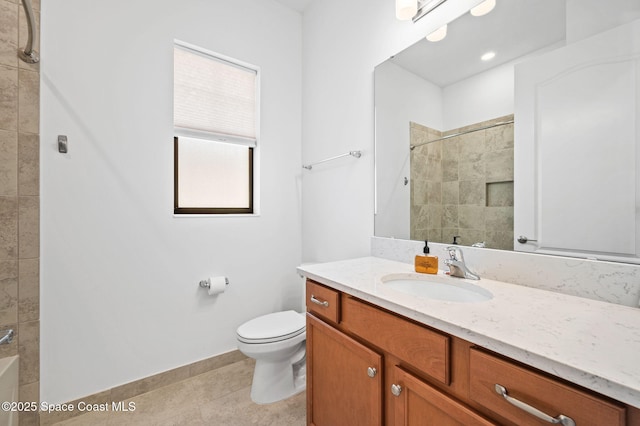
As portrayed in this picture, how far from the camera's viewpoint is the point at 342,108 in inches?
76.3

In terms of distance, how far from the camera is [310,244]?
2289mm

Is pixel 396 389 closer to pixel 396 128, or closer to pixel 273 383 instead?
pixel 273 383

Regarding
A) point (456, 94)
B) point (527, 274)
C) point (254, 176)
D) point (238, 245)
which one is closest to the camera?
point (527, 274)

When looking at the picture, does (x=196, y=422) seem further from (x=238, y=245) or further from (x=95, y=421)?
(x=238, y=245)

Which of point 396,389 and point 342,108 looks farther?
point 342,108

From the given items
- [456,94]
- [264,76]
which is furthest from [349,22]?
[456,94]

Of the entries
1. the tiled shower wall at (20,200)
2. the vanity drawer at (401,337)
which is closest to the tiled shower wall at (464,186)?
the vanity drawer at (401,337)

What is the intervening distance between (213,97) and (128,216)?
→ 3.35ft

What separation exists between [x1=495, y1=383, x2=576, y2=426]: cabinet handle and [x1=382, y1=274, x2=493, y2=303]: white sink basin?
0.43m

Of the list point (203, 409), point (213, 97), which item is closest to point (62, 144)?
point (213, 97)

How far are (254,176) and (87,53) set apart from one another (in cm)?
120

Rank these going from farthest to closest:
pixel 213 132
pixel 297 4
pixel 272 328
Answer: pixel 297 4, pixel 213 132, pixel 272 328

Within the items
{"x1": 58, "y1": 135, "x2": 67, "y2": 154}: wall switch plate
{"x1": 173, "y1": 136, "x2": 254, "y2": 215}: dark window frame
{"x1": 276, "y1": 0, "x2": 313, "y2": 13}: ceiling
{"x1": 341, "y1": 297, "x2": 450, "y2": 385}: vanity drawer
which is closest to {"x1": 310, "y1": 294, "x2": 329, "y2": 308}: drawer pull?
{"x1": 341, "y1": 297, "x2": 450, "y2": 385}: vanity drawer

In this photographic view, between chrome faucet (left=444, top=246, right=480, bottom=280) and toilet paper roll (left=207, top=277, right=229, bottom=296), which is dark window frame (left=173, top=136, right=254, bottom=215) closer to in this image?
toilet paper roll (left=207, top=277, right=229, bottom=296)
